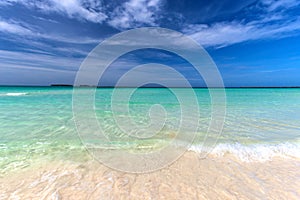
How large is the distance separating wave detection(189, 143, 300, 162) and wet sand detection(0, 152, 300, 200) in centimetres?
38

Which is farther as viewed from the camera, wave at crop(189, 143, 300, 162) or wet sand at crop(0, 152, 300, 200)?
wave at crop(189, 143, 300, 162)

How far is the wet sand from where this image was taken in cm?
302

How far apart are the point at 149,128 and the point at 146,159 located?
3298 mm

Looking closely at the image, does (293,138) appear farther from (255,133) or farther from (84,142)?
(84,142)

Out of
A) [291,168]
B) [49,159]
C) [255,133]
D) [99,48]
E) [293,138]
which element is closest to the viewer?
[291,168]

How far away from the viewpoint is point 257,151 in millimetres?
5109

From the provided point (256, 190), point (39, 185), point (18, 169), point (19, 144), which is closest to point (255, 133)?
point (256, 190)

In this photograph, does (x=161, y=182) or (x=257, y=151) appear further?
(x=257, y=151)

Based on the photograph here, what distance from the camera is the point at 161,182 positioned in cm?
344

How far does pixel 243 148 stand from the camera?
5.34 metres

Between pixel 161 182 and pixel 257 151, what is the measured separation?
3666 mm

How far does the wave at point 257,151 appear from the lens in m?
4.73

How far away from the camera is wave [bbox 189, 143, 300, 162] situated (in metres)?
4.73

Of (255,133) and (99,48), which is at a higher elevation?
(99,48)
